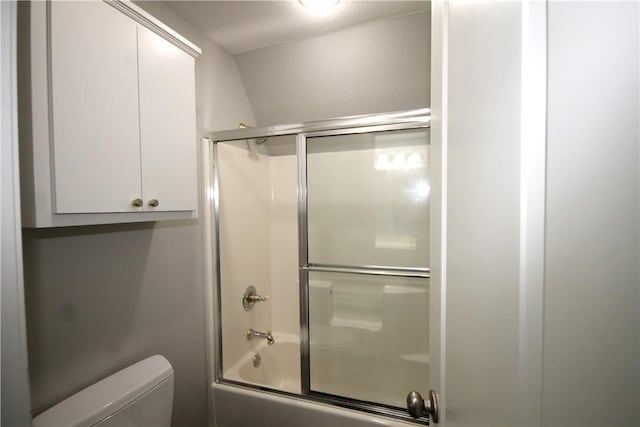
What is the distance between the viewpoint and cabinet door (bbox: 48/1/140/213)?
0.76 metres

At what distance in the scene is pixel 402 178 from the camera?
5.44ft

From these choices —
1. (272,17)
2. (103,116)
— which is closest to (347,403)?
(103,116)

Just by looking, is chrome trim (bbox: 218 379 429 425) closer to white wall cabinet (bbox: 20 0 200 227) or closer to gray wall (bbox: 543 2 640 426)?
white wall cabinet (bbox: 20 0 200 227)

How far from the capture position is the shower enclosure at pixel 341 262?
63.4 inches

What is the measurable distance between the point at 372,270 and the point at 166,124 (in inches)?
50.6

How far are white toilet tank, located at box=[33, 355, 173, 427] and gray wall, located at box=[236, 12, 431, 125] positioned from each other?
5.65 ft

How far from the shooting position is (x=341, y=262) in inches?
68.8

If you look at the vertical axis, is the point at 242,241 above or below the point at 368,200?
below

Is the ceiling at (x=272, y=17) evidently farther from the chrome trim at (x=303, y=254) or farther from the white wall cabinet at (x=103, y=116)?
the chrome trim at (x=303, y=254)

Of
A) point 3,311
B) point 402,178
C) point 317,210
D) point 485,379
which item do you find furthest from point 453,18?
point 317,210

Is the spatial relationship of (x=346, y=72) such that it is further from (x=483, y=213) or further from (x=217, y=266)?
(x=483, y=213)

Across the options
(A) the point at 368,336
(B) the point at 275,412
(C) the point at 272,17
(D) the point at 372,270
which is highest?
(C) the point at 272,17

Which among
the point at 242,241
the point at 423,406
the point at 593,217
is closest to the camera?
the point at 593,217

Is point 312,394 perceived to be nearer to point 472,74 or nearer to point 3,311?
point 3,311
